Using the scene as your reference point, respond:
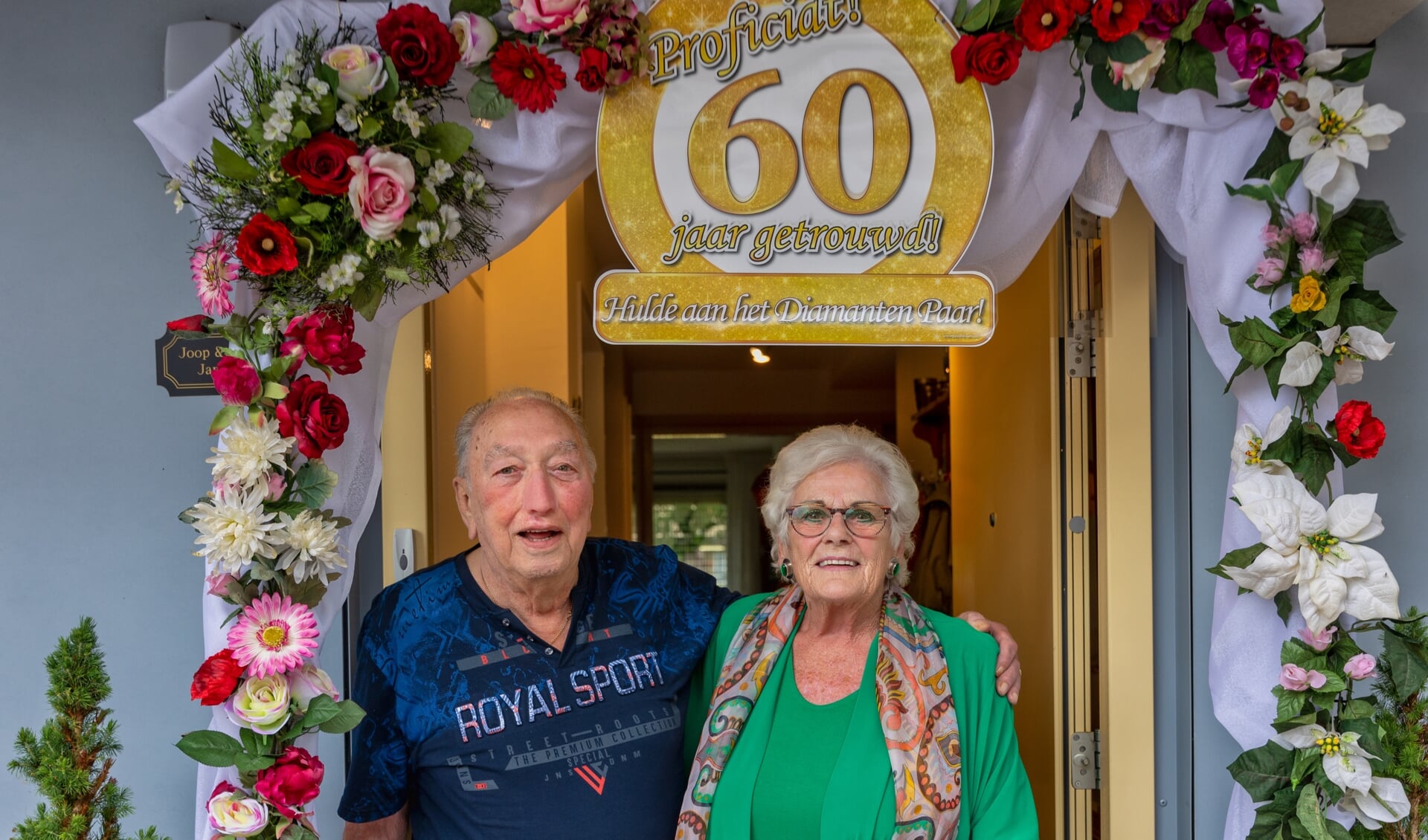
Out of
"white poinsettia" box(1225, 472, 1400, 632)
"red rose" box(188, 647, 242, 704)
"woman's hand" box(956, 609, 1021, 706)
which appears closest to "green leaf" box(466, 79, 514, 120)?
"red rose" box(188, 647, 242, 704)

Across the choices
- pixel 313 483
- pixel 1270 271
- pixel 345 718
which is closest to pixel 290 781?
pixel 345 718

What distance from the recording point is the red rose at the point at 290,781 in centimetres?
184

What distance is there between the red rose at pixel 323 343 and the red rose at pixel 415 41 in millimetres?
433

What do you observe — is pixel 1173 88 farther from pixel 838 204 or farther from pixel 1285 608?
pixel 1285 608

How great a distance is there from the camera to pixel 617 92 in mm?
2018

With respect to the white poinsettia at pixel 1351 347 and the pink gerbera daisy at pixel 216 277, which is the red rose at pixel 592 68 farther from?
the white poinsettia at pixel 1351 347

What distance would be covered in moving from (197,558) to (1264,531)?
6.54 ft

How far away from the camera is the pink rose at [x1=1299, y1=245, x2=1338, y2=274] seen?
1928 mm

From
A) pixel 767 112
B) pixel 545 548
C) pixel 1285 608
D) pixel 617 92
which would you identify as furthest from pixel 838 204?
pixel 1285 608

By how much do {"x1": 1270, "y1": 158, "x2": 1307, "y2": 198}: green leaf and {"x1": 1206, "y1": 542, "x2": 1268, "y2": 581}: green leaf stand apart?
0.60m

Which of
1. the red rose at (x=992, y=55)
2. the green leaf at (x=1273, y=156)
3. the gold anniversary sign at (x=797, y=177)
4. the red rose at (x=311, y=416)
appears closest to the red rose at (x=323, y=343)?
the red rose at (x=311, y=416)

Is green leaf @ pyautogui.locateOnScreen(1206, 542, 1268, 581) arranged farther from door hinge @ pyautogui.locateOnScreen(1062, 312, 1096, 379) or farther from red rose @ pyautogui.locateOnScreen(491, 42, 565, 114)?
red rose @ pyautogui.locateOnScreen(491, 42, 565, 114)

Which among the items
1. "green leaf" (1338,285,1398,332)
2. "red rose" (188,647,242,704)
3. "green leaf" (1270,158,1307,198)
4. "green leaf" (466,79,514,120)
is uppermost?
"green leaf" (466,79,514,120)

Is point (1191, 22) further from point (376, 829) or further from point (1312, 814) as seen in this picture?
point (376, 829)
